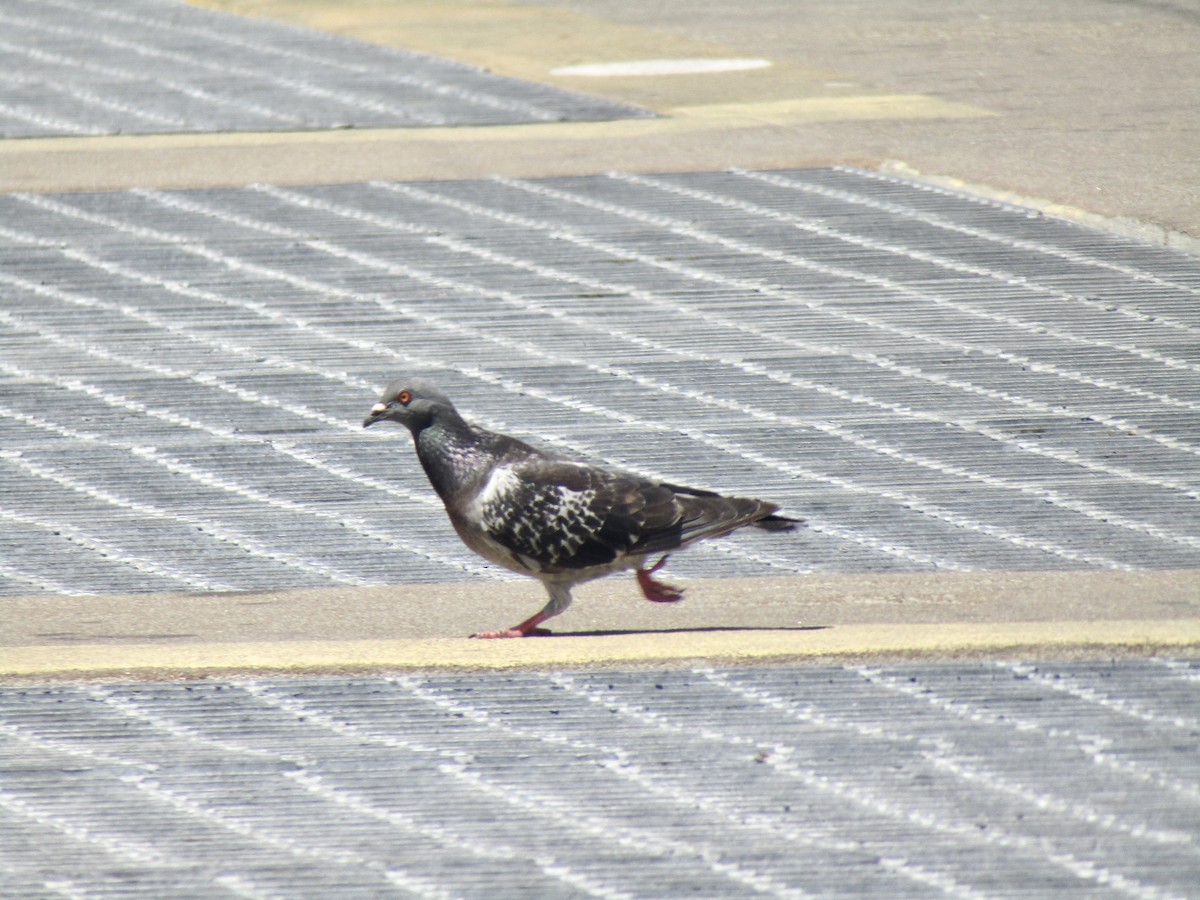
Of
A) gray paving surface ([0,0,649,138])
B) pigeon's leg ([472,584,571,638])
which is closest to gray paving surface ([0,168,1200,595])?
pigeon's leg ([472,584,571,638])

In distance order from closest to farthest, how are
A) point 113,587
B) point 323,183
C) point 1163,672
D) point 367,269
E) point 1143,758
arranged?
point 1143,758
point 1163,672
point 113,587
point 367,269
point 323,183

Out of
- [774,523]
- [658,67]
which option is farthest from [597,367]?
[658,67]

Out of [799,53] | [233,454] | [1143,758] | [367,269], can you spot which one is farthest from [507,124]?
[1143,758]

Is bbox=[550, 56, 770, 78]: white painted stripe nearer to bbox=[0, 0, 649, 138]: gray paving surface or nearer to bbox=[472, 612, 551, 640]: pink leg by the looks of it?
bbox=[0, 0, 649, 138]: gray paving surface

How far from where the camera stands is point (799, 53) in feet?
47.0

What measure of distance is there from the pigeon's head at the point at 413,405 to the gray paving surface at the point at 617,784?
1249 millimetres

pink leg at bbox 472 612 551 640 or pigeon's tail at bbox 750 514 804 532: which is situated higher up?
pigeon's tail at bbox 750 514 804 532

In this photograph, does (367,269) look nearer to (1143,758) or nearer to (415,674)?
(415,674)

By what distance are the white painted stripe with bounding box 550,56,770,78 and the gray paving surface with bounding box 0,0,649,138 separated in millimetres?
849

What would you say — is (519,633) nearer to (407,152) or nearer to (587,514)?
(587,514)

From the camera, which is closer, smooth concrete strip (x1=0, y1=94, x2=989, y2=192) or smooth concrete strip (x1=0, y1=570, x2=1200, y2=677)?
smooth concrete strip (x1=0, y1=570, x2=1200, y2=677)

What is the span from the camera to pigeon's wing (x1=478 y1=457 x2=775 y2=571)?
5.95 m

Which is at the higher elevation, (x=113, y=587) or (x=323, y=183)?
(x=323, y=183)

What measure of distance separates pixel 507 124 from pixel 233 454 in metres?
4.49
